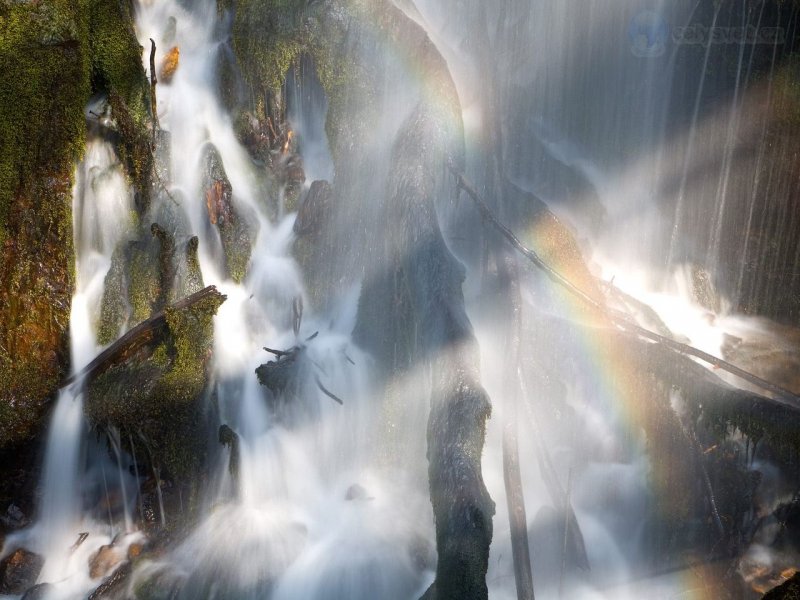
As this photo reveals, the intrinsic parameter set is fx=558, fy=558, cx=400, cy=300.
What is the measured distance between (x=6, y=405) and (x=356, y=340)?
383 centimetres

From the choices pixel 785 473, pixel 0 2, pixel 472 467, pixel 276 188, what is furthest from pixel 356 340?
pixel 0 2

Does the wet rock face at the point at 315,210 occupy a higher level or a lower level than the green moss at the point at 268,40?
lower

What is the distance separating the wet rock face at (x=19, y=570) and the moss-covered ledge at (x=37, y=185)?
3.78ft

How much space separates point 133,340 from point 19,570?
2.48m

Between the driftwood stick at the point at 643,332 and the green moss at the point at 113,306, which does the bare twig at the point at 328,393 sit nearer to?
the green moss at the point at 113,306

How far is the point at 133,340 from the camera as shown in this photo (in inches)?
237

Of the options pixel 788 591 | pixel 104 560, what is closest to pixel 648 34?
pixel 788 591

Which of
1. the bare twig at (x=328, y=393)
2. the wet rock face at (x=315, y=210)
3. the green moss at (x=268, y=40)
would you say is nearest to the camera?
the bare twig at (x=328, y=393)

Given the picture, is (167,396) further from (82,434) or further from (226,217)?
(226,217)

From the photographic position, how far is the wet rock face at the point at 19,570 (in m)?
5.49

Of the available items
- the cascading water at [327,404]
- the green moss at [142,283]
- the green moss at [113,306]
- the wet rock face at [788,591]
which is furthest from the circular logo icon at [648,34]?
the wet rock face at [788,591]

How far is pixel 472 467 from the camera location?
378 centimetres

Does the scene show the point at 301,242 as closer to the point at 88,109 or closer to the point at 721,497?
the point at 88,109

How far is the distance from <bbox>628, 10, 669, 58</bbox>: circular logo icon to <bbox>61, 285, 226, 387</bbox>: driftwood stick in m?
8.41
